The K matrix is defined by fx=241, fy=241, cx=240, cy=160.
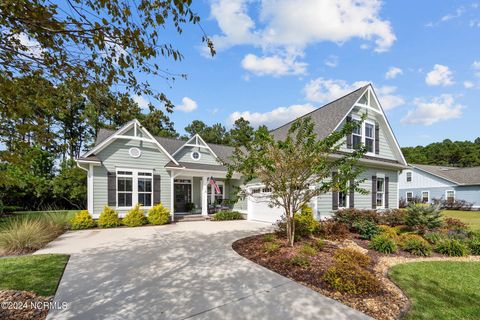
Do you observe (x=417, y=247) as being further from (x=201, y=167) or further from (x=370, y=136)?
(x=201, y=167)

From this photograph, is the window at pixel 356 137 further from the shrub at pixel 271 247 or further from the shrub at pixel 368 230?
the shrub at pixel 271 247

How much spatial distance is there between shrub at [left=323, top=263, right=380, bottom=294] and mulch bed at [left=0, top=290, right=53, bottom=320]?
452cm

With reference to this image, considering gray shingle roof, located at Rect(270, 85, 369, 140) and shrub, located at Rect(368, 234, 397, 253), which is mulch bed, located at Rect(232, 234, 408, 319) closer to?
shrub, located at Rect(368, 234, 397, 253)

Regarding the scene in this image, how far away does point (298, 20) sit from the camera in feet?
25.1

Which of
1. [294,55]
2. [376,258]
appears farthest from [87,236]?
[294,55]

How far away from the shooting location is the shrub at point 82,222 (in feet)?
35.5

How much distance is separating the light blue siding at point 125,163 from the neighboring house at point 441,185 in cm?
2325

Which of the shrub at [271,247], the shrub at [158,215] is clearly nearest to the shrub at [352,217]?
the shrub at [271,247]

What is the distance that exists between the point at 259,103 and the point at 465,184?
2572 cm

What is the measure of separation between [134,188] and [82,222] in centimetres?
268

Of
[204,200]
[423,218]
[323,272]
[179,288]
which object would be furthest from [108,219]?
[423,218]

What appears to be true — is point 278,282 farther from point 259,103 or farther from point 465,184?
point 465,184

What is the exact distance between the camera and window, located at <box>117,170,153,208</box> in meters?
12.3

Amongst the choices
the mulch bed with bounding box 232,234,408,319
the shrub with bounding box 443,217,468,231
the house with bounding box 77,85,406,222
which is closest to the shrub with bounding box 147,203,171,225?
the house with bounding box 77,85,406,222
